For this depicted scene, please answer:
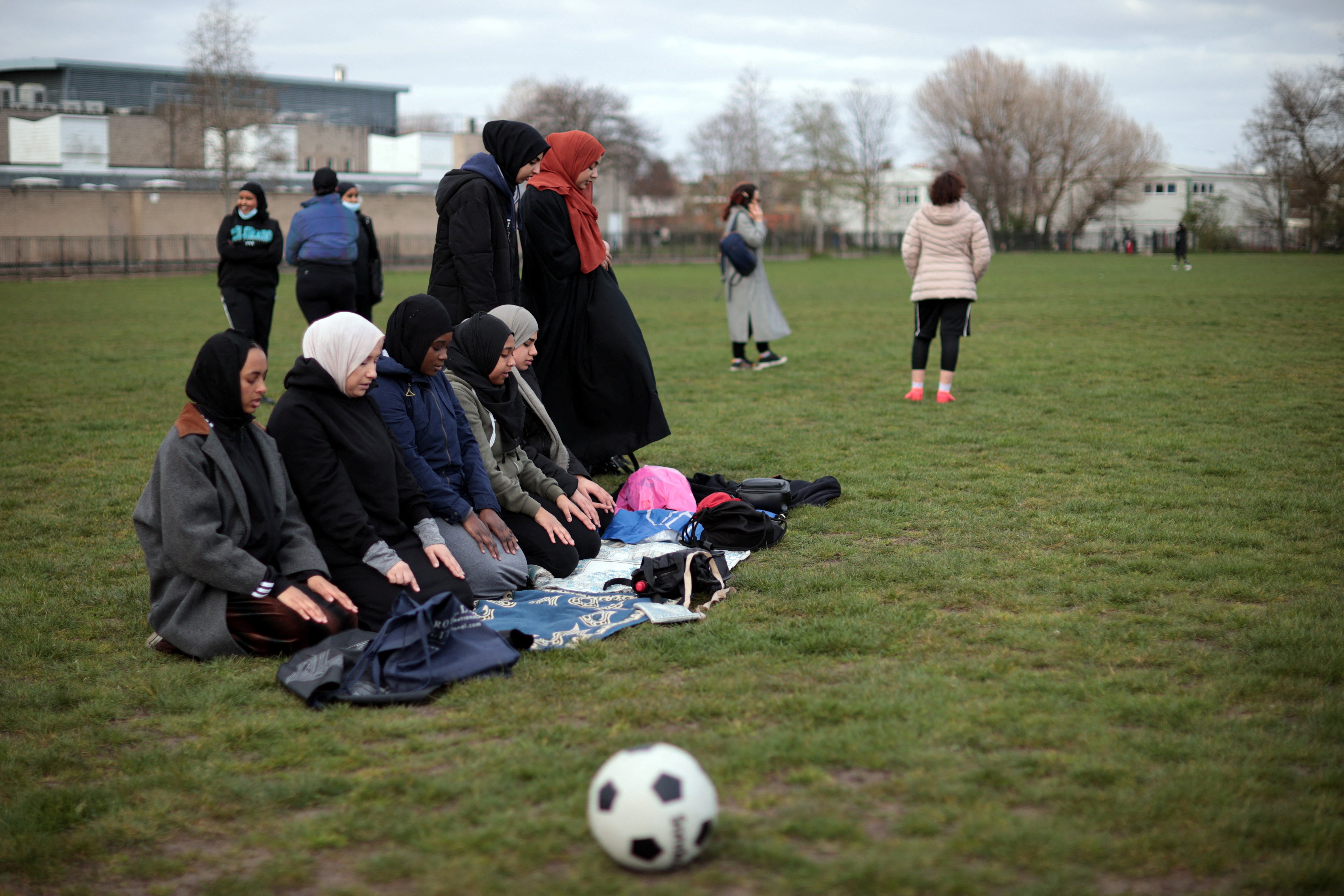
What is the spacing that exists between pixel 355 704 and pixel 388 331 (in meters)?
1.86

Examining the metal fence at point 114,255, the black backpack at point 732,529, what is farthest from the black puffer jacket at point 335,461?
the metal fence at point 114,255

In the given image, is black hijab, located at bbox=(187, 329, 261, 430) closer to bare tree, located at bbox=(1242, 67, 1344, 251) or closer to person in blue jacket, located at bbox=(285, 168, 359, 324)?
person in blue jacket, located at bbox=(285, 168, 359, 324)

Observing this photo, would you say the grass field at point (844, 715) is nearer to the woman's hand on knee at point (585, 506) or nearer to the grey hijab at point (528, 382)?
the woman's hand on knee at point (585, 506)

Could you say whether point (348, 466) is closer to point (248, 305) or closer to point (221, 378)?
point (221, 378)

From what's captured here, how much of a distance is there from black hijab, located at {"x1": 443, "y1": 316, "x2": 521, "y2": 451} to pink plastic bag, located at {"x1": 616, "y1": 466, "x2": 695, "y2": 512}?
38.1 inches

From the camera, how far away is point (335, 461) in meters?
4.37

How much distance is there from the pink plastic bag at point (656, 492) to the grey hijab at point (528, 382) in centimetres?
43

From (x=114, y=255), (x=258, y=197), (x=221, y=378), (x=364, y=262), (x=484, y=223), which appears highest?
(x=114, y=255)

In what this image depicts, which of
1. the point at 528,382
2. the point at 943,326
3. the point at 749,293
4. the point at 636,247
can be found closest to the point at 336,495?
the point at 528,382

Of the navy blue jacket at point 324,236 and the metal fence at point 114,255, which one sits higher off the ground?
the metal fence at point 114,255

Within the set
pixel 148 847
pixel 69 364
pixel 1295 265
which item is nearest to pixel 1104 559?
pixel 148 847

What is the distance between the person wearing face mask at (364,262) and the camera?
1064 cm

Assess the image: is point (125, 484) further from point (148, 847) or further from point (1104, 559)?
point (1104, 559)

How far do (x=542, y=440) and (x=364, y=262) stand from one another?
566cm
